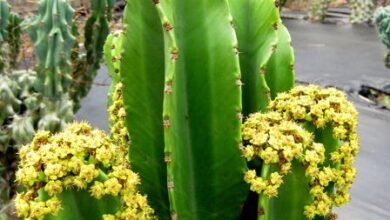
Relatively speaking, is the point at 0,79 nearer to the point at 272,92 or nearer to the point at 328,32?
the point at 272,92

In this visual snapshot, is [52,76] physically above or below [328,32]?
above

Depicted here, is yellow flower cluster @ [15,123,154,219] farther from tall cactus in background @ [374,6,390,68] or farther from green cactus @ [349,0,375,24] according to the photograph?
green cactus @ [349,0,375,24]

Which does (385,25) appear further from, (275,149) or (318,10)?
(275,149)

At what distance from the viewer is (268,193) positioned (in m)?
1.32

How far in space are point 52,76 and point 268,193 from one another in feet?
6.04

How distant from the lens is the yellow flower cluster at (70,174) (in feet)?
3.94

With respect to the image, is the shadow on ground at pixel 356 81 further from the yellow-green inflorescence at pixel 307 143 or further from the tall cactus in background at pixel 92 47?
the yellow-green inflorescence at pixel 307 143

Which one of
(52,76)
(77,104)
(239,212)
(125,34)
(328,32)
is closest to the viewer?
(125,34)

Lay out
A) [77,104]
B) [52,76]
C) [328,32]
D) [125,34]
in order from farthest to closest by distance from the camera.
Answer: [328,32] → [77,104] → [52,76] → [125,34]

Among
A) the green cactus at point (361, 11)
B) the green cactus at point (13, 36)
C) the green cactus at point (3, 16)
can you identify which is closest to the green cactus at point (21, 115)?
the green cactus at point (3, 16)

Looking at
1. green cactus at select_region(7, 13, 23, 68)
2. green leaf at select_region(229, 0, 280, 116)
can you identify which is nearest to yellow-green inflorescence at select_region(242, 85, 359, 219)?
green leaf at select_region(229, 0, 280, 116)

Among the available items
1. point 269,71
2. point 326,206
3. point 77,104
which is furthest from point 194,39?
point 77,104

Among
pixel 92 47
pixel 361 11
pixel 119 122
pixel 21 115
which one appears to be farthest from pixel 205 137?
pixel 361 11

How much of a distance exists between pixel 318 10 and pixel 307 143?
32.2 ft
